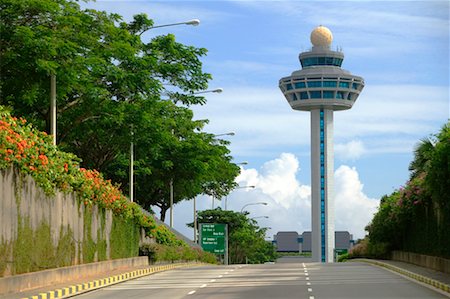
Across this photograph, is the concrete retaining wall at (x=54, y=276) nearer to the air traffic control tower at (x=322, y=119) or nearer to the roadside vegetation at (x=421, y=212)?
the roadside vegetation at (x=421, y=212)

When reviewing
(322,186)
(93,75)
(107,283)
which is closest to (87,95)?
(93,75)

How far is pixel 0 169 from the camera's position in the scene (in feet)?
82.0

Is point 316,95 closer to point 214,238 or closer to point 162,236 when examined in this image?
point 214,238

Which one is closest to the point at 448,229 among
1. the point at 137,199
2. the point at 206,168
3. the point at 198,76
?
the point at 198,76

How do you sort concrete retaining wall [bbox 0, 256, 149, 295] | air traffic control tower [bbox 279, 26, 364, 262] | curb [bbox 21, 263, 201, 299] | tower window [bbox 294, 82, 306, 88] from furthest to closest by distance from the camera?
1. tower window [bbox 294, 82, 306, 88]
2. air traffic control tower [bbox 279, 26, 364, 262]
3. curb [bbox 21, 263, 201, 299]
4. concrete retaining wall [bbox 0, 256, 149, 295]

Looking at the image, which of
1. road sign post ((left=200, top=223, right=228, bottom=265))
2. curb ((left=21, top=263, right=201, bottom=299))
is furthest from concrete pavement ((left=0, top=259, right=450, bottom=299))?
road sign post ((left=200, top=223, right=228, bottom=265))

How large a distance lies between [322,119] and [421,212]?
124388mm

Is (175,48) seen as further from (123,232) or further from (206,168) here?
(206,168)

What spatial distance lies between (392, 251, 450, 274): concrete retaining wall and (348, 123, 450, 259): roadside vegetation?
0.92 ft

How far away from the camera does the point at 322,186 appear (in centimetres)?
16775

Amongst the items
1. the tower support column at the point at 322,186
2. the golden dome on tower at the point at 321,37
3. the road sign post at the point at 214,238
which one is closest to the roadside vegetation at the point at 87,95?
the road sign post at the point at 214,238

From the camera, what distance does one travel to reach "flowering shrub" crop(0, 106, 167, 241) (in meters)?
26.4

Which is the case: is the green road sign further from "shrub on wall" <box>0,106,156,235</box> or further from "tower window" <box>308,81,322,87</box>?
"tower window" <box>308,81,322,87</box>

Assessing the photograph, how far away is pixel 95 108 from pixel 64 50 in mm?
9181
